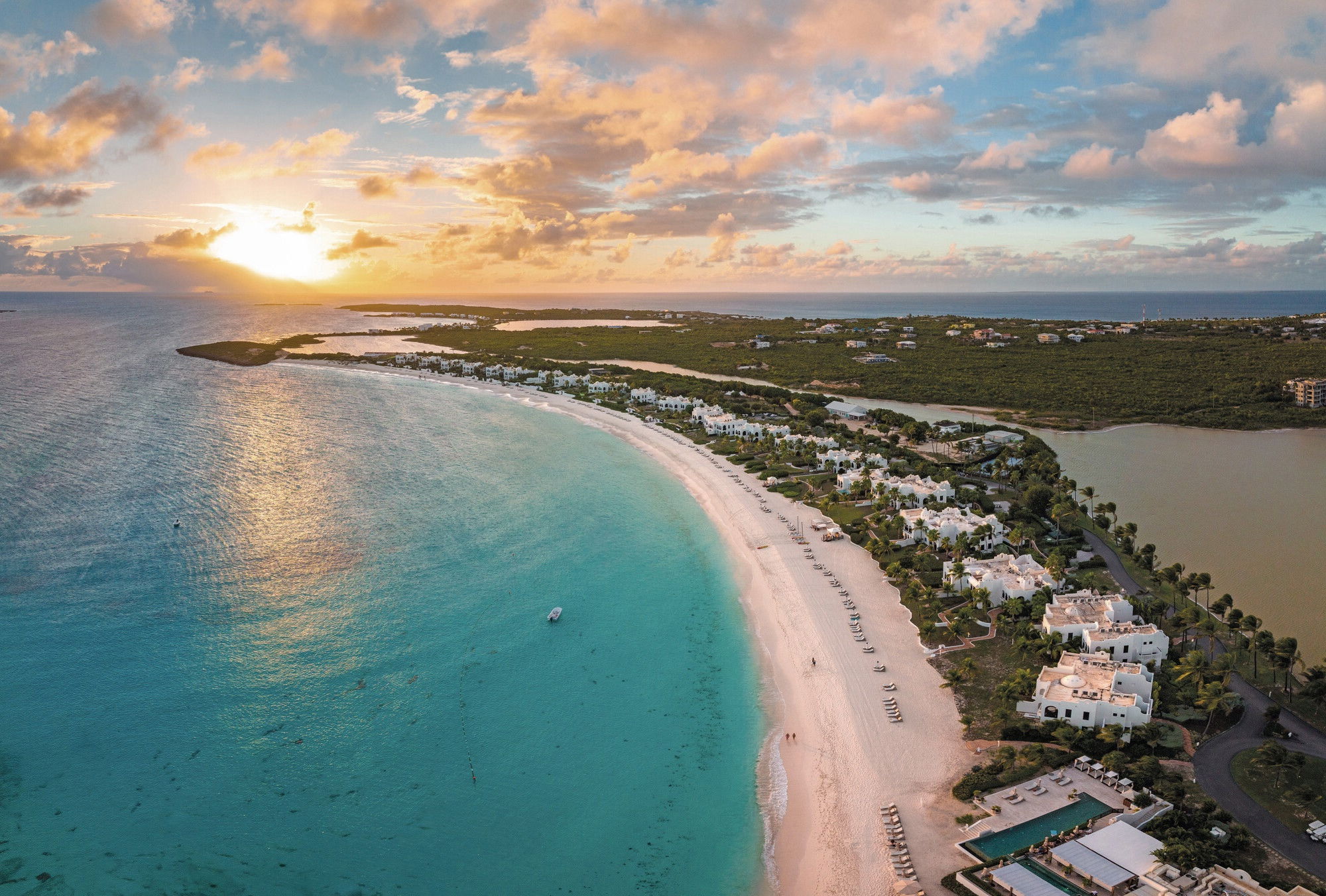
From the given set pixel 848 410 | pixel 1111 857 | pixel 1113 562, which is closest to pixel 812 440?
pixel 848 410

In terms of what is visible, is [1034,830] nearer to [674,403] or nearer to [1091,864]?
[1091,864]

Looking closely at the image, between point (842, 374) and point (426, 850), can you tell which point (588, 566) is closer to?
point (426, 850)

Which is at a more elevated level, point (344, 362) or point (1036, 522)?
point (344, 362)

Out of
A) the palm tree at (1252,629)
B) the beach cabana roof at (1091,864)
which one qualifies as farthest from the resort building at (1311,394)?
the beach cabana roof at (1091,864)

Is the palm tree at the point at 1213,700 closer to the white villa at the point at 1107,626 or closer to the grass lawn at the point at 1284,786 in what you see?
the grass lawn at the point at 1284,786

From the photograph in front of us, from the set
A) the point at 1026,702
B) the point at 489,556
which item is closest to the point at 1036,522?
the point at 1026,702

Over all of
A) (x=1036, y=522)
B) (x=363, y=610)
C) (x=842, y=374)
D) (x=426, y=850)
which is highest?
(x=842, y=374)

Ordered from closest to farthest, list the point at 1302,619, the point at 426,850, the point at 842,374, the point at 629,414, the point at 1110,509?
the point at 426,850
the point at 1302,619
the point at 1110,509
the point at 629,414
the point at 842,374
